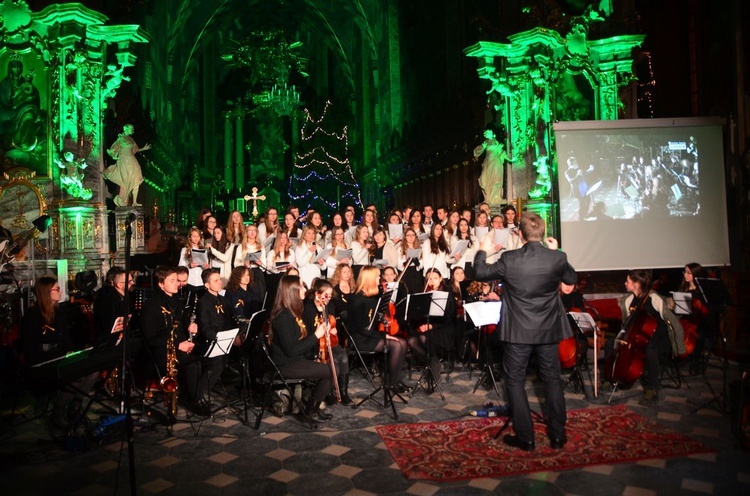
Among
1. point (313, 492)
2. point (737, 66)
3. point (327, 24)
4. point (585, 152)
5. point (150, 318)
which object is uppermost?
point (327, 24)

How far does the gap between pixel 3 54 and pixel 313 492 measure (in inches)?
483

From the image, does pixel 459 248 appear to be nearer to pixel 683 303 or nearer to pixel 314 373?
pixel 683 303

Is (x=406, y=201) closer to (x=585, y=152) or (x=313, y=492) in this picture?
(x=585, y=152)

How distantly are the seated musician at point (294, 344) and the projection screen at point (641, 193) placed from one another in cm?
495

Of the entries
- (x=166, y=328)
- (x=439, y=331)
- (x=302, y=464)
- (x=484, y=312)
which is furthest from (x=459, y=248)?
(x=302, y=464)

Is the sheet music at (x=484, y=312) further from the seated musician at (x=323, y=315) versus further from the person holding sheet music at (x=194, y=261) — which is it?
the person holding sheet music at (x=194, y=261)

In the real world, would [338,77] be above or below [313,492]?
above

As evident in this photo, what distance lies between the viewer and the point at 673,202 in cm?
944

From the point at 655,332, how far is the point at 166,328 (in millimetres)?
5103

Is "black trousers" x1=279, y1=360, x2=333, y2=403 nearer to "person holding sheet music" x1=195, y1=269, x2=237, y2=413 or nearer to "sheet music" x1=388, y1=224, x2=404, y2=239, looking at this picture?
"person holding sheet music" x1=195, y1=269, x2=237, y2=413

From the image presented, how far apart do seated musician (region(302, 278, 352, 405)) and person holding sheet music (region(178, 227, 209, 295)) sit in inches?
99.4

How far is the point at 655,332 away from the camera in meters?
6.53

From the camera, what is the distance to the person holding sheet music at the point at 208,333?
6.18m

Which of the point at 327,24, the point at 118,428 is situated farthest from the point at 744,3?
the point at 327,24
